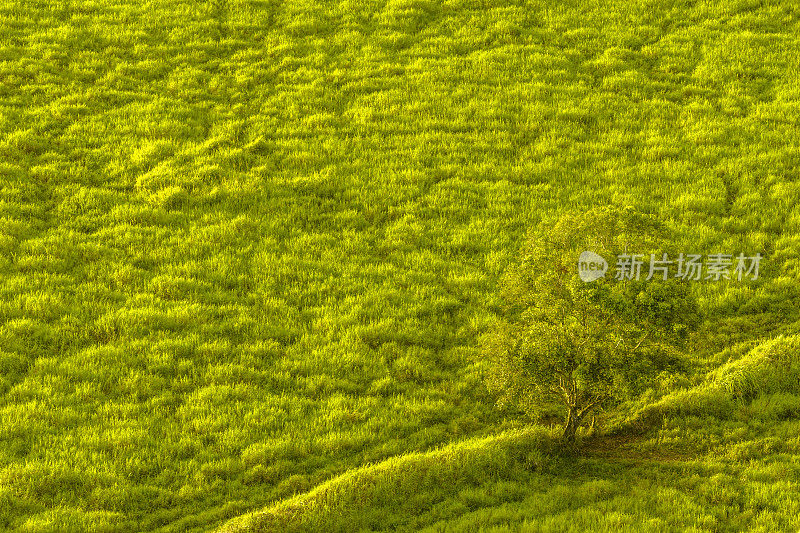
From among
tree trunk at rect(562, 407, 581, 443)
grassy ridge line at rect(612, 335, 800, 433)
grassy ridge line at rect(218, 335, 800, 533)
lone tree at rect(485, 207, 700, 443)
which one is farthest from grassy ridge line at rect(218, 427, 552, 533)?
grassy ridge line at rect(612, 335, 800, 433)

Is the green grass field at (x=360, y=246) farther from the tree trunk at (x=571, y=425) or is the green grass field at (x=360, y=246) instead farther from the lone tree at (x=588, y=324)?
the lone tree at (x=588, y=324)

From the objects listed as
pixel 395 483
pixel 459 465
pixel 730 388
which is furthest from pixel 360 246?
pixel 730 388

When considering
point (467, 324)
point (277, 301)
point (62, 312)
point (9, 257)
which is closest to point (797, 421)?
point (467, 324)

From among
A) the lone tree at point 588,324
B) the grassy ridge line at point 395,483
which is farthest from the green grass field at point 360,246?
the lone tree at point 588,324

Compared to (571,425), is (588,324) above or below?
above

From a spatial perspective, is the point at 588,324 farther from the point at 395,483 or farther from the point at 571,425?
the point at 395,483

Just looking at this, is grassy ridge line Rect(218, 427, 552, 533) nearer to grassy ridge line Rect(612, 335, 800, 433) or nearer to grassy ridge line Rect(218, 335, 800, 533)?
grassy ridge line Rect(218, 335, 800, 533)
